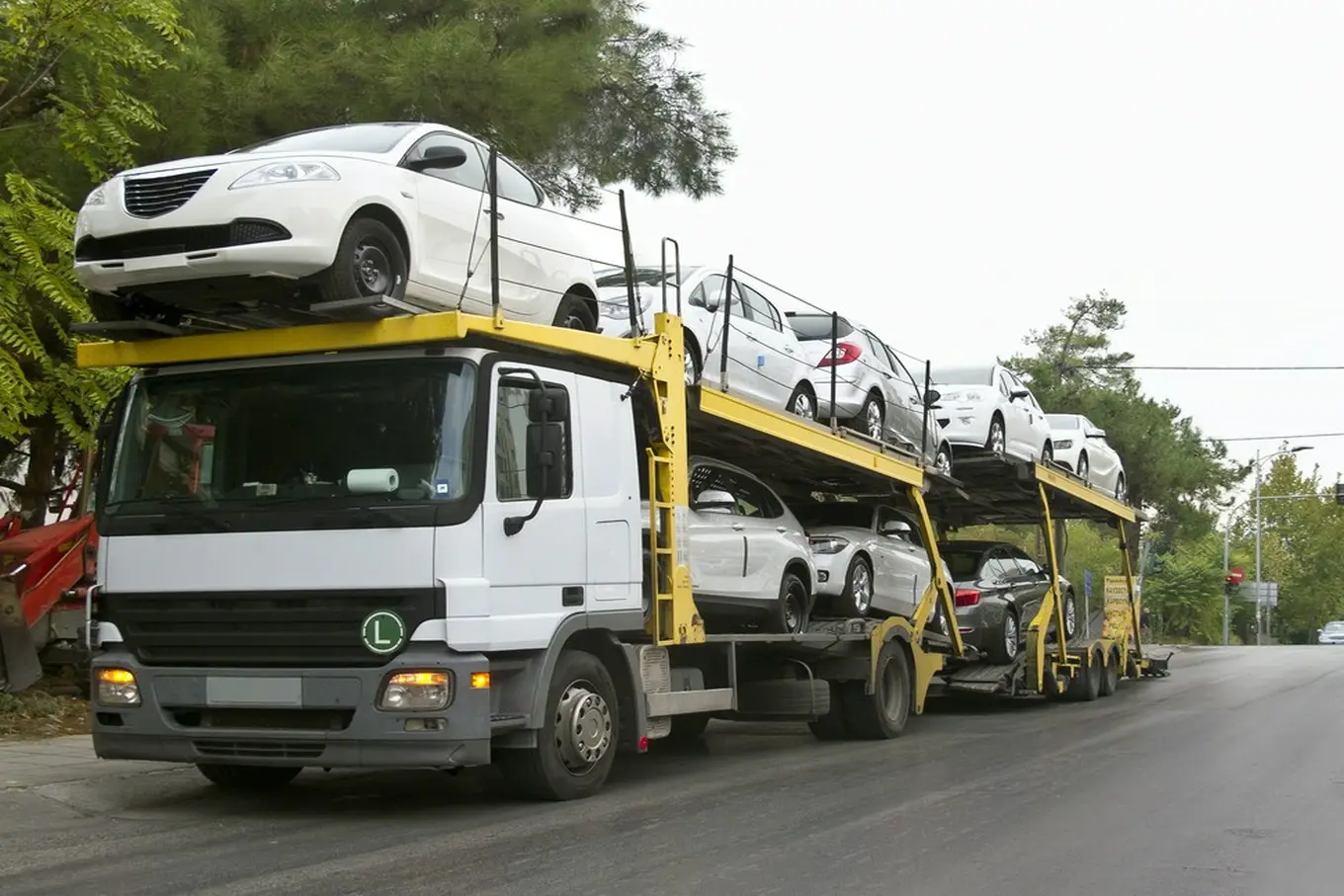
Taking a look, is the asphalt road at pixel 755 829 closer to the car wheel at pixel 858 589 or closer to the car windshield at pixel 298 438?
the car wheel at pixel 858 589

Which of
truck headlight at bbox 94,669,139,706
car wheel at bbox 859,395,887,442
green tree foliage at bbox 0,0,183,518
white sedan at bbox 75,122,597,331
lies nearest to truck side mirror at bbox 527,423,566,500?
white sedan at bbox 75,122,597,331

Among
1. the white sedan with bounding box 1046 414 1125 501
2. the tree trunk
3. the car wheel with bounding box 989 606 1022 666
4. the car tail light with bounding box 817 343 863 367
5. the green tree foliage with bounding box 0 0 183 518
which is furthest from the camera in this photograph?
the white sedan with bounding box 1046 414 1125 501

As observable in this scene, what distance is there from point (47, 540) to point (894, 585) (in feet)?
24.4

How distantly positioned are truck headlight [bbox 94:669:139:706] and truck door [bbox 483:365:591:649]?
74.3 inches

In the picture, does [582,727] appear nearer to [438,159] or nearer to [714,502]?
[714,502]

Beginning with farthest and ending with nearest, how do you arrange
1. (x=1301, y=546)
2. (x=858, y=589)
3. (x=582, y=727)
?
(x=1301, y=546)
(x=858, y=589)
(x=582, y=727)

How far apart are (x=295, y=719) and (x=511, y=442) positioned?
1.81 metres

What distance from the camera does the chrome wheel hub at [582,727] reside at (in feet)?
27.4

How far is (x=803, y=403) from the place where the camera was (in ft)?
41.5

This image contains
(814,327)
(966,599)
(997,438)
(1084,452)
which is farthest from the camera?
(1084,452)

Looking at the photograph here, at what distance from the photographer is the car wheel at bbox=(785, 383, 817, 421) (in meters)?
12.4

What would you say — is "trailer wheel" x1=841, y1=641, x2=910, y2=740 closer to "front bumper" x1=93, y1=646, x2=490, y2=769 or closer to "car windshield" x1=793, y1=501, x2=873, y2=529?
"car windshield" x1=793, y1=501, x2=873, y2=529

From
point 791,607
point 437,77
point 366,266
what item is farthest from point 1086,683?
point 366,266

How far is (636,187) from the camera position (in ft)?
52.3
